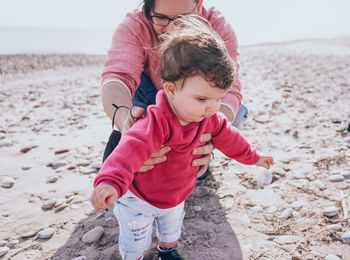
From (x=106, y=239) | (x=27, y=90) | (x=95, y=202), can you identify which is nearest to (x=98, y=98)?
(x=27, y=90)

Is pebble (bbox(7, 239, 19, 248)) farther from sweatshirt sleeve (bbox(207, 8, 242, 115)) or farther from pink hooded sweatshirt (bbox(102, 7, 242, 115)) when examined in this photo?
sweatshirt sleeve (bbox(207, 8, 242, 115))

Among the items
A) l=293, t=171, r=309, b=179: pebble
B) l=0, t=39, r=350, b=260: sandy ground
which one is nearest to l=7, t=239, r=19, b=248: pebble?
l=0, t=39, r=350, b=260: sandy ground

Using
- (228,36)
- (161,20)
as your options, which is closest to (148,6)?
(161,20)

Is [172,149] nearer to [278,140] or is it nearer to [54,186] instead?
[54,186]

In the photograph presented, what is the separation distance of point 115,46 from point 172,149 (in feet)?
5.32

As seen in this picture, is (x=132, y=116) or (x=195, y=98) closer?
(x=195, y=98)

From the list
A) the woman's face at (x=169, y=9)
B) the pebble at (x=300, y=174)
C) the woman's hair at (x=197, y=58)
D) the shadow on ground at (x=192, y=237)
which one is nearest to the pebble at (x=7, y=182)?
the shadow on ground at (x=192, y=237)

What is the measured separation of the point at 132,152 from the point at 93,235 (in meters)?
1.30

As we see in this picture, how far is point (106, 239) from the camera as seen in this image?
2510 mm

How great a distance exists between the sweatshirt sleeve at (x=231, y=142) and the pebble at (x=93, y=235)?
4.25 feet

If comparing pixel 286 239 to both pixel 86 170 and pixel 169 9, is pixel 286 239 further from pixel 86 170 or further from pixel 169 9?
pixel 86 170

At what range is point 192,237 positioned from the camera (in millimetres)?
2541

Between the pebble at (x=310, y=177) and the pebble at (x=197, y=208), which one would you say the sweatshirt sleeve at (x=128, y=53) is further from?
the pebble at (x=310, y=177)

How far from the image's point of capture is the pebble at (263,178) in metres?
3.23
